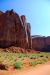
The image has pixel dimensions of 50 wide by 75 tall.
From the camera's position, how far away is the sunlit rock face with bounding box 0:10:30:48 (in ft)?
167

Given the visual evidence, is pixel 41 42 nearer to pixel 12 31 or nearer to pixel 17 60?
pixel 12 31

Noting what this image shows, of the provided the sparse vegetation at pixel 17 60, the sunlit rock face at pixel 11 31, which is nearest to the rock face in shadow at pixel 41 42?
the sunlit rock face at pixel 11 31

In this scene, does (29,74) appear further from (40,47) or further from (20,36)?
(40,47)

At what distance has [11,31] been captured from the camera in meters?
51.2

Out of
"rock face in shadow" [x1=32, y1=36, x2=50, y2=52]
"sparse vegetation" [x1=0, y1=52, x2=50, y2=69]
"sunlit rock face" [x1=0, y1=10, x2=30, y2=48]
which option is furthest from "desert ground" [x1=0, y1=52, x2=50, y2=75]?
"rock face in shadow" [x1=32, y1=36, x2=50, y2=52]

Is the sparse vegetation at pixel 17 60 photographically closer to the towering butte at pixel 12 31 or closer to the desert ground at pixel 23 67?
the desert ground at pixel 23 67

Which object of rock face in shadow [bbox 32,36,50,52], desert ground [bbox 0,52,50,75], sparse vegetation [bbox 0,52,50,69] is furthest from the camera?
rock face in shadow [bbox 32,36,50,52]

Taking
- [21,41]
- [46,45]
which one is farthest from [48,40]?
[21,41]

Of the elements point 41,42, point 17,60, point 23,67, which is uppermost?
point 23,67

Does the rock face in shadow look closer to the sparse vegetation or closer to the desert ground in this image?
the sparse vegetation

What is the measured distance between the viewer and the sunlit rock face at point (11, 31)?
167ft

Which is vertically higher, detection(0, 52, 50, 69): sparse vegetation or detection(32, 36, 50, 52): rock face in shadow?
detection(0, 52, 50, 69): sparse vegetation

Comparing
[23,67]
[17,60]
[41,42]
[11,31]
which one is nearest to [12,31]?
[11,31]

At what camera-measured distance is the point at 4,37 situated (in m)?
50.8
